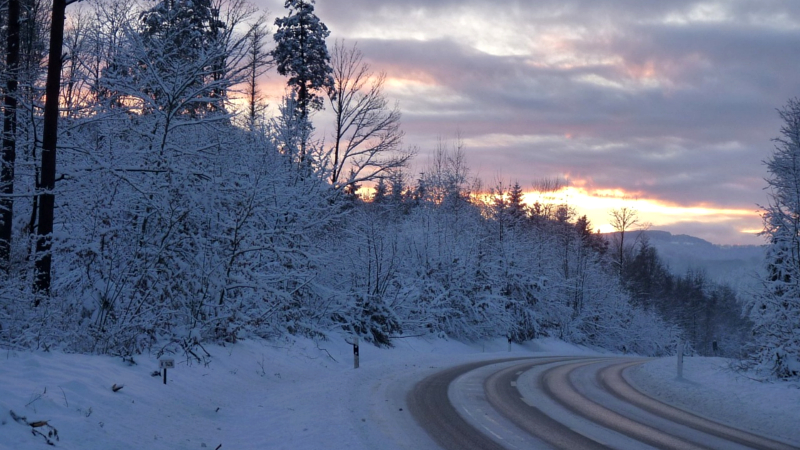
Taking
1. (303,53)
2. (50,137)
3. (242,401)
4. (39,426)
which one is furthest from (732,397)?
(303,53)

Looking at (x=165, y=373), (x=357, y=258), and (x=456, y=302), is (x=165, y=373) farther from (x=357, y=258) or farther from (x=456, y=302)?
(x=456, y=302)

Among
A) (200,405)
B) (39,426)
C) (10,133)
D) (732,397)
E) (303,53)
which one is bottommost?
(732,397)

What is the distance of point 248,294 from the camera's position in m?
18.5

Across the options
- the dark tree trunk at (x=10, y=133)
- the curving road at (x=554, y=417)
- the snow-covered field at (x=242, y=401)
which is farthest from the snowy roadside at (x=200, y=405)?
the dark tree trunk at (x=10, y=133)

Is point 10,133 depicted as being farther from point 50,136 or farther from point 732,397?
point 732,397

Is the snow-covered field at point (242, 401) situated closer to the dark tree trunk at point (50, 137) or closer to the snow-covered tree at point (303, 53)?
the dark tree trunk at point (50, 137)

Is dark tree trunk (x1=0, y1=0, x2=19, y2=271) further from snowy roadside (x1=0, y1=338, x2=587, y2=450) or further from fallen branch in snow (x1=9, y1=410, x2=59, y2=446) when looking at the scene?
fallen branch in snow (x1=9, y1=410, x2=59, y2=446)

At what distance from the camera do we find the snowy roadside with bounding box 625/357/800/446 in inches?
500

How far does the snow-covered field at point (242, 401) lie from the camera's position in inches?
307

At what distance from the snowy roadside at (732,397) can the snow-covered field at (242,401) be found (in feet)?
0.11

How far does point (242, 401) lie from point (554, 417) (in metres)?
6.29

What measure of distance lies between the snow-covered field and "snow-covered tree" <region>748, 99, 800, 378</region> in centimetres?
122

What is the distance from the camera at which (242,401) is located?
1262cm

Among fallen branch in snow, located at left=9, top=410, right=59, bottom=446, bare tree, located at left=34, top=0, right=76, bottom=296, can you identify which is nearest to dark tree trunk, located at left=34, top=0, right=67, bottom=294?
bare tree, located at left=34, top=0, right=76, bottom=296
